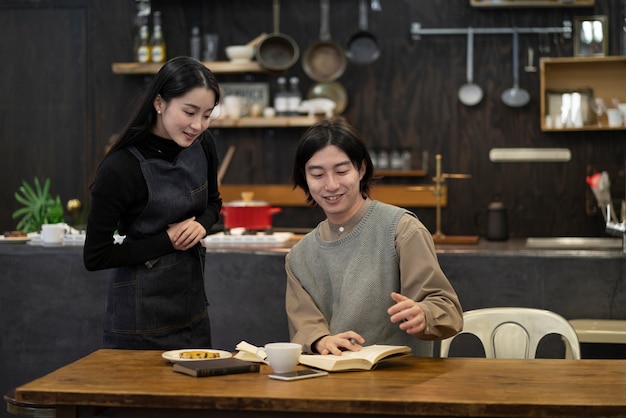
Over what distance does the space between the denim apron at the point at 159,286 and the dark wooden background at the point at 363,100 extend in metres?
3.10

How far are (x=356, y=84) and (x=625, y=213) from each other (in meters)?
2.20

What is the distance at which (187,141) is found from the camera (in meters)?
2.49

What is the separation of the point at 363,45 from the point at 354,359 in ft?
13.0

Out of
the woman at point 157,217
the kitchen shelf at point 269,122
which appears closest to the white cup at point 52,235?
the woman at point 157,217

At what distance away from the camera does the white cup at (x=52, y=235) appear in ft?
13.1

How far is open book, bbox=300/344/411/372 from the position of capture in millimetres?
1922

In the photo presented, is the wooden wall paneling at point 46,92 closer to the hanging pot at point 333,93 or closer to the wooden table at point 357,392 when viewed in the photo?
the hanging pot at point 333,93

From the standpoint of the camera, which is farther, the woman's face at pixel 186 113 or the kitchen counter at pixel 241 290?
the kitchen counter at pixel 241 290

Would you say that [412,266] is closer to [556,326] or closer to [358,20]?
[556,326]

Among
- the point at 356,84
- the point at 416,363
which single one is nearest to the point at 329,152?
the point at 416,363

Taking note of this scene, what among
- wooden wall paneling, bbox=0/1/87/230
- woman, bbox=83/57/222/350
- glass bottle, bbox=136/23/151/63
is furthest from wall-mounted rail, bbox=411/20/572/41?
woman, bbox=83/57/222/350

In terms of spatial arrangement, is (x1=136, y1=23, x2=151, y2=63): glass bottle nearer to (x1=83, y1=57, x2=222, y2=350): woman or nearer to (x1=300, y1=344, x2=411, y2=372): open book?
(x1=83, y1=57, x2=222, y2=350): woman

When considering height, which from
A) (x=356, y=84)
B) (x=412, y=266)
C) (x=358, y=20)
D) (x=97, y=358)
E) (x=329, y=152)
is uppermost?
(x=358, y=20)

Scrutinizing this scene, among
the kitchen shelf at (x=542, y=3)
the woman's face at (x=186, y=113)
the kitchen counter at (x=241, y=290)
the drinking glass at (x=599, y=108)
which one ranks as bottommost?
the kitchen counter at (x=241, y=290)
